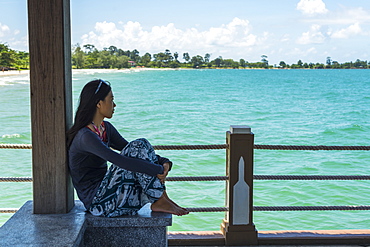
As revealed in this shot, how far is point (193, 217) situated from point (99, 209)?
19.0ft

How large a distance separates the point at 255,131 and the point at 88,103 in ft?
72.7

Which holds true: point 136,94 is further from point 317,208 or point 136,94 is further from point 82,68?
point 317,208

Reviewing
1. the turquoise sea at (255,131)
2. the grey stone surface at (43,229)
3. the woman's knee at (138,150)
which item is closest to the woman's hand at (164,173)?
the woman's knee at (138,150)

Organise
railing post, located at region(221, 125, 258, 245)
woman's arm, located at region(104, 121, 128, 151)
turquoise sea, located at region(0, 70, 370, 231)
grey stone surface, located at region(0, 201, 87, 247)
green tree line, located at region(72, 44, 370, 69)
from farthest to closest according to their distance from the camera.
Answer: green tree line, located at region(72, 44, 370, 69), turquoise sea, located at region(0, 70, 370, 231), railing post, located at region(221, 125, 258, 245), woman's arm, located at region(104, 121, 128, 151), grey stone surface, located at region(0, 201, 87, 247)

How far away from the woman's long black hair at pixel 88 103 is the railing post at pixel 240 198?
1.05 meters

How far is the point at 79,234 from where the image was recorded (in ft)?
8.41

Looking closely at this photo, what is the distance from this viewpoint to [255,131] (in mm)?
24547

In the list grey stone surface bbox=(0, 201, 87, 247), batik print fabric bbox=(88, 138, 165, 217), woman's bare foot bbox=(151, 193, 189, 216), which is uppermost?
batik print fabric bbox=(88, 138, 165, 217)

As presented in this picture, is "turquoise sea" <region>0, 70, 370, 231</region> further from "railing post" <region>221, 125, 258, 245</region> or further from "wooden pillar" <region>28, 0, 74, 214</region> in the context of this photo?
"wooden pillar" <region>28, 0, 74, 214</region>

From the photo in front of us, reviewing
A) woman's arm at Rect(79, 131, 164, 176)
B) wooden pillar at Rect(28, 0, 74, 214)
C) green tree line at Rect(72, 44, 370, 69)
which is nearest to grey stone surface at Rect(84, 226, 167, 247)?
wooden pillar at Rect(28, 0, 74, 214)

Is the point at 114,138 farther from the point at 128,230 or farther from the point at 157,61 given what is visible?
the point at 157,61

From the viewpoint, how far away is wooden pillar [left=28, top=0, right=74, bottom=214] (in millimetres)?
2713

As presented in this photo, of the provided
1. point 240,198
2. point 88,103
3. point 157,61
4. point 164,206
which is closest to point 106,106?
point 88,103

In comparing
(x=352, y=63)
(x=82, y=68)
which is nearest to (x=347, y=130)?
(x=82, y=68)
